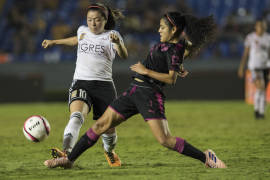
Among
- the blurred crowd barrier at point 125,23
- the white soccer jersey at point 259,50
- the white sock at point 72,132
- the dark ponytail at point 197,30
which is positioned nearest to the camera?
the dark ponytail at point 197,30

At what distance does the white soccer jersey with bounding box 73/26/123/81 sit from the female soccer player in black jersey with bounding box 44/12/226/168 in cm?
91

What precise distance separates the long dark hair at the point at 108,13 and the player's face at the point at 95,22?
0.05 metres

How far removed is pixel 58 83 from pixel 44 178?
13628 millimetres

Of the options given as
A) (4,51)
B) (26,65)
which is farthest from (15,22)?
(26,65)

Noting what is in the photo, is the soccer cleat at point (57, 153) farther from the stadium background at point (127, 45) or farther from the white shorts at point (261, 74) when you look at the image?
the stadium background at point (127, 45)

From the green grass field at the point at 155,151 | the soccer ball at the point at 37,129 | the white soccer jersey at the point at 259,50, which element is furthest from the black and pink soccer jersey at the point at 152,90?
the white soccer jersey at the point at 259,50

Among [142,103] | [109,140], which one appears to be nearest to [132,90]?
[142,103]

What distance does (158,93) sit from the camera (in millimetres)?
5613

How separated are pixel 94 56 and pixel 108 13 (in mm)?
585

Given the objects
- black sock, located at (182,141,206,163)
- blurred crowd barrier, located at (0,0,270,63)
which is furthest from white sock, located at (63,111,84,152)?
blurred crowd barrier, located at (0,0,270,63)

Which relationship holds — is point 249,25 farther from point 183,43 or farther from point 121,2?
point 183,43

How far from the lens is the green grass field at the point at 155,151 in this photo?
5583 mm

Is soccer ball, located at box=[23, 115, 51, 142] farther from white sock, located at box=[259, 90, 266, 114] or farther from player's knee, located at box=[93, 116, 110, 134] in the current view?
white sock, located at box=[259, 90, 266, 114]

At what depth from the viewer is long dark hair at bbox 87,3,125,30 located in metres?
6.31
